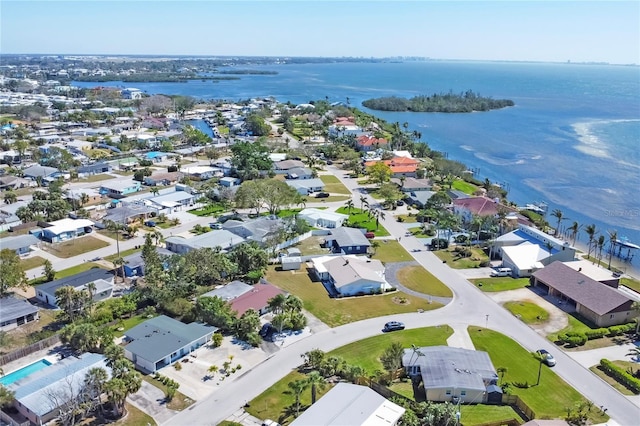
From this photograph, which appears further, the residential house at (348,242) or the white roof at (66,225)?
the white roof at (66,225)

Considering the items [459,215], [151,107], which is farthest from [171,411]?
[151,107]

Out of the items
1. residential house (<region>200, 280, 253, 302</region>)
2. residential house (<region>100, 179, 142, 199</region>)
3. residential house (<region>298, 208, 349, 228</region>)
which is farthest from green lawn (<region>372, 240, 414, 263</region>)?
residential house (<region>100, 179, 142, 199</region>)

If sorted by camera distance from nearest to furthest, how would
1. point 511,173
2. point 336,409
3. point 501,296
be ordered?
point 336,409 → point 501,296 → point 511,173

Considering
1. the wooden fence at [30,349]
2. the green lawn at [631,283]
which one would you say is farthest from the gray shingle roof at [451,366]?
the wooden fence at [30,349]

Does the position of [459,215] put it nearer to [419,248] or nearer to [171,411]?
[419,248]

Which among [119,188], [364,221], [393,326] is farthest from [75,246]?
[393,326]

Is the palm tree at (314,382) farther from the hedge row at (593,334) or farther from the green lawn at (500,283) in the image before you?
the green lawn at (500,283)
